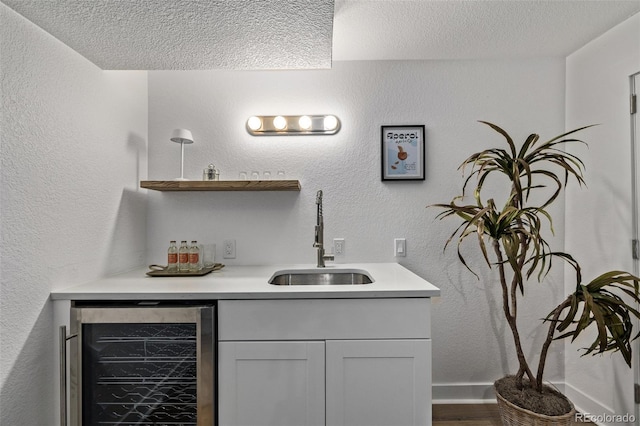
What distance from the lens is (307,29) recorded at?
62.7 inches

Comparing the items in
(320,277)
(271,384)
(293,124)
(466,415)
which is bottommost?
(466,415)

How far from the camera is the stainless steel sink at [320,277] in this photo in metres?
2.14

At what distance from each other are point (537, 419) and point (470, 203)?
1.27 metres

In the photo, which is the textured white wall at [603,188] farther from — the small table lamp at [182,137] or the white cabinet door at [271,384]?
the small table lamp at [182,137]

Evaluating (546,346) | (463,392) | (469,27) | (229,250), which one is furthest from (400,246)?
(469,27)

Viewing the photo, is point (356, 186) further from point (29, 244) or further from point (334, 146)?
point (29, 244)

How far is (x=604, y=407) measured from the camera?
6.53 feet

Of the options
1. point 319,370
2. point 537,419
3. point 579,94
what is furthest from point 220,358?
point 579,94

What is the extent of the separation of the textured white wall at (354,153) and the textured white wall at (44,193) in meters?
0.48

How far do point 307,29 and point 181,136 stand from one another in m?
1.06

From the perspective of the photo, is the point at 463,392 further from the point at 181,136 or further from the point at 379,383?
the point at 181,136

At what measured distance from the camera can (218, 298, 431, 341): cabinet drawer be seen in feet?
4.86

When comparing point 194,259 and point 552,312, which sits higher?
point 194,259

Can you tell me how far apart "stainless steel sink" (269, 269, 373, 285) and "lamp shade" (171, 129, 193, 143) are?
1057 mm
